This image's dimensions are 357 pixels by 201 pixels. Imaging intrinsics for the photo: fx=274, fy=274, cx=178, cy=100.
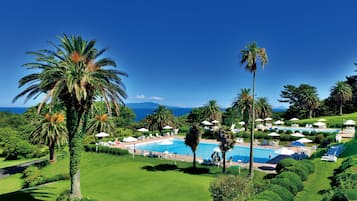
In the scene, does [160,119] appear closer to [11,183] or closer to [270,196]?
[11,183]

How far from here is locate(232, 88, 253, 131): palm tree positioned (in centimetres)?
4458

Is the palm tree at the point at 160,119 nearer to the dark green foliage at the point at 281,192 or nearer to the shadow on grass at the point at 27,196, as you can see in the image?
the shadow on grass at the point at 27,196

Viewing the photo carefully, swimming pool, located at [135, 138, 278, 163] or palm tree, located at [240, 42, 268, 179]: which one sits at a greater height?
palm tree, located at [240, 42, 268, 179]

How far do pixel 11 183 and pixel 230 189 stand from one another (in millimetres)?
21042

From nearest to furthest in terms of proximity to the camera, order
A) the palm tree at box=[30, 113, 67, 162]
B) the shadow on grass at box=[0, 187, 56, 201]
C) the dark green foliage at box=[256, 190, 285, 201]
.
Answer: the dark green foliage at box=[256, 190, 285, 201] → the shadow on grass at box=[0, 187, 56, 201] → the palm tree at box=[30, 113, 67, 162]

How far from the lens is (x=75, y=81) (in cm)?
1480

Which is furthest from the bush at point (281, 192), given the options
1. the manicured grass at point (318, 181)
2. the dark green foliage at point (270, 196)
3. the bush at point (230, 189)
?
the manicured grass at point (318, 181)

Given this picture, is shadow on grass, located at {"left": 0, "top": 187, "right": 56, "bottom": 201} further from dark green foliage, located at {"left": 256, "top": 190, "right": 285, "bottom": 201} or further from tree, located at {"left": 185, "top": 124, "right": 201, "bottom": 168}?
dark green foliage, located at {"left": 256, "top": 190, "right": 285, "bottom": 201}

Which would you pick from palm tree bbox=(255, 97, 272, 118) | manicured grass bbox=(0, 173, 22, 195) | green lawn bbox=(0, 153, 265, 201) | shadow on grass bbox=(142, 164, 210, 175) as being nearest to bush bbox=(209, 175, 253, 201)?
green lawn bbox=(0, 153, 265, 201)

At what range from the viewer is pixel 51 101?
1398 centimetres

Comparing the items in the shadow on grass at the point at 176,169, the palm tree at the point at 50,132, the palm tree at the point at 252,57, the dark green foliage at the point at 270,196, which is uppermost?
the palm tree at the point at 252,57

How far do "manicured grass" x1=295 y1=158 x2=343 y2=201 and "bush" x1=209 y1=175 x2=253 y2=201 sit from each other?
10.6ft

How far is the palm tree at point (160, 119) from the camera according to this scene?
161ft

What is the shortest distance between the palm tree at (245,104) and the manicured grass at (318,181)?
20.9m
